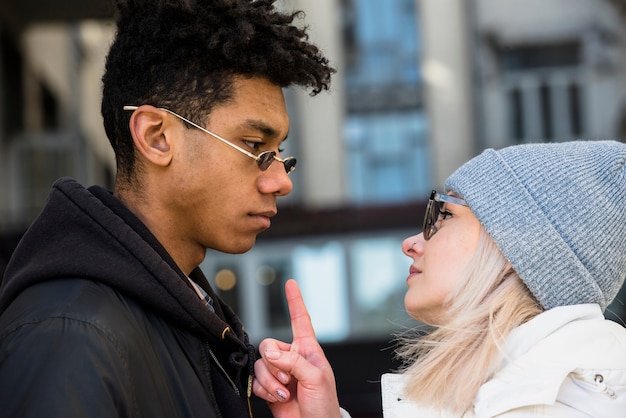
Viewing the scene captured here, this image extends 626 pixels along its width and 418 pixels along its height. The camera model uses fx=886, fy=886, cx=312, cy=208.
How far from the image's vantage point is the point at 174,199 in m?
2.41

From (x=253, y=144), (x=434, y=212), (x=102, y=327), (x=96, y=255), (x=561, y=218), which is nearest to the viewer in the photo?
(x=102, y=327)

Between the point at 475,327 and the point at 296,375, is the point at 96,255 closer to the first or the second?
the point at 296,375

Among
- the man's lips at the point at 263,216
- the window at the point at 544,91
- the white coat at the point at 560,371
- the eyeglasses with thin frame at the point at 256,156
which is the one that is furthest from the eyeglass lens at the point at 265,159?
the window at the point at 544,91

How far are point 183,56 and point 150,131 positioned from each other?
220 mm

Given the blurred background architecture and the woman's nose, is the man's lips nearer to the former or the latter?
the woman's nose

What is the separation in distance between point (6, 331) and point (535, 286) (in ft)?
4.42

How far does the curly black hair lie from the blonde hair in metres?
0.81

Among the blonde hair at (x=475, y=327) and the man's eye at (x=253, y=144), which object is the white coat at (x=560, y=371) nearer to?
the blonde hair at (x=475, y=327)

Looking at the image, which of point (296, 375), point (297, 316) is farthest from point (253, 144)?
point (296, 375)

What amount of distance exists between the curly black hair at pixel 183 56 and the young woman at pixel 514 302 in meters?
0.61

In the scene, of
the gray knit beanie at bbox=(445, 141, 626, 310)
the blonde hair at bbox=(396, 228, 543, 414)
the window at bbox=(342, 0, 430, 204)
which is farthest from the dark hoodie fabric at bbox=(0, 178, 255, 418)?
the window at bbox=(342, 0, 430, 204)

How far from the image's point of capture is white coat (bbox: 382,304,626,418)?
2.19 m

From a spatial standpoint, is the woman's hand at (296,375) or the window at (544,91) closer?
the woman's hand at (296,375)

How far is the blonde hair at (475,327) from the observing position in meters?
2.39
